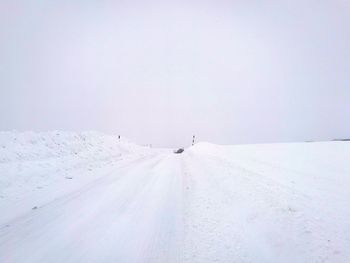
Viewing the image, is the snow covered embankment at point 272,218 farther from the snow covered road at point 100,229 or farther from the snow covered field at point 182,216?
the snow covered road at point 100,229

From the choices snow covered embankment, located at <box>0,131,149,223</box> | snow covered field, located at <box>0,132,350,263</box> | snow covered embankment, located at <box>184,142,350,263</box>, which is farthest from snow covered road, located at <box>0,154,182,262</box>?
snow covered embankment, located at <box>0,131,149,223</box>

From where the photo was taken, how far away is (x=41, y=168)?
14852 millimetres

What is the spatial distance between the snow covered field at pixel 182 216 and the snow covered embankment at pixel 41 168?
6cm

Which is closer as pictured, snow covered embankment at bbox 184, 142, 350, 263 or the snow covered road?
snow covered embankment at bbox 184, 142, 350, 263

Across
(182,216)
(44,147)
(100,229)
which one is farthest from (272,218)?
(44,147)

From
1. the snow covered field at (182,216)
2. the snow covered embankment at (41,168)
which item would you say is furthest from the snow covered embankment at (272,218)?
the snow covered embankment at (41,168)

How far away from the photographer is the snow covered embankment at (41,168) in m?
9.88

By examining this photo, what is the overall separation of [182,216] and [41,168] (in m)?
9.38

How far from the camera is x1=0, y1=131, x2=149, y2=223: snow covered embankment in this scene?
988 centimetres

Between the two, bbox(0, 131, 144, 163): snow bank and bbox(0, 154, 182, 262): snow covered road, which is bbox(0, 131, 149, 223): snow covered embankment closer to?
bbox(0, 131, 144, 163): snow bank

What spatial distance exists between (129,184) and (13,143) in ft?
32.8

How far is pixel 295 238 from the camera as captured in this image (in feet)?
18.9

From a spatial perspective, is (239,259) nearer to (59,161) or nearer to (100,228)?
(100,228)

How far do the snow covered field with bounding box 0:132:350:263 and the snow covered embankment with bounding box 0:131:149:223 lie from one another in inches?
2.4
